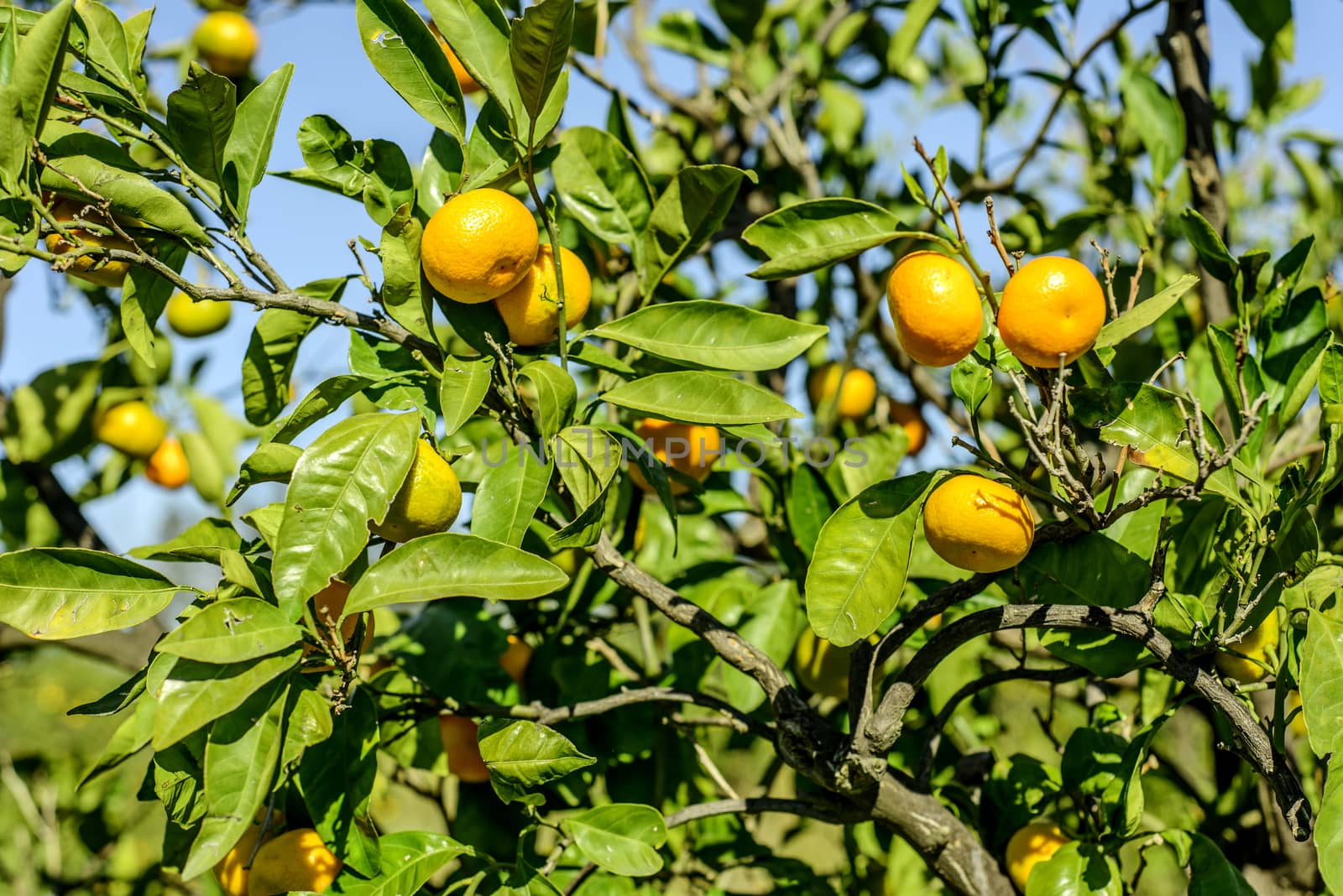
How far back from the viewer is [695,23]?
1737 millimetres

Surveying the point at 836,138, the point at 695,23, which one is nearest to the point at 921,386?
the point at 836,138

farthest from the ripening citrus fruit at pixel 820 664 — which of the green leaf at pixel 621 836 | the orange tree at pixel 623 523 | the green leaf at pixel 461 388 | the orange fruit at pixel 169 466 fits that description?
the orange fruit at pixel 169 466

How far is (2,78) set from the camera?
770 millimetres

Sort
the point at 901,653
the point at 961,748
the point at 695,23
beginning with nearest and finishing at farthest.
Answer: the point at 901,653 → the point at 961,748 → the point at 695,23

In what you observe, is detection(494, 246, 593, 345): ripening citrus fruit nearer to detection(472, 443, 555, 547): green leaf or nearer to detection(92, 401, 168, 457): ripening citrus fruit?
detection(472, 443, 555, 547): green leaf

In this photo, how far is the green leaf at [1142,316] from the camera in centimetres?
70

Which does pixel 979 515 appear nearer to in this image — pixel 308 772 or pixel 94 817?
pixel 308 772

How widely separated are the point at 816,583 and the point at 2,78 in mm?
702

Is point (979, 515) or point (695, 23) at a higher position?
point (695, 23)

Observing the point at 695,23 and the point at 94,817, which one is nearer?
the point at 94,817

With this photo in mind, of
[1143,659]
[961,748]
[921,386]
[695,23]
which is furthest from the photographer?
[695,23]

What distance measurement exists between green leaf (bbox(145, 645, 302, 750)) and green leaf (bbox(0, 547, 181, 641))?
8 cm

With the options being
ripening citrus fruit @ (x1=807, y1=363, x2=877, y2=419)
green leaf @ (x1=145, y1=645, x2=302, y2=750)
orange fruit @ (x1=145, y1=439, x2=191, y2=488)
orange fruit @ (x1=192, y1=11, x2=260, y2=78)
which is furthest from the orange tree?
orange fruit @ (x1=145, y1=439, x2=191, y2=488)

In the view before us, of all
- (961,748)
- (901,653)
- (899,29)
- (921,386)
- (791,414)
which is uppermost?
(899,29)
